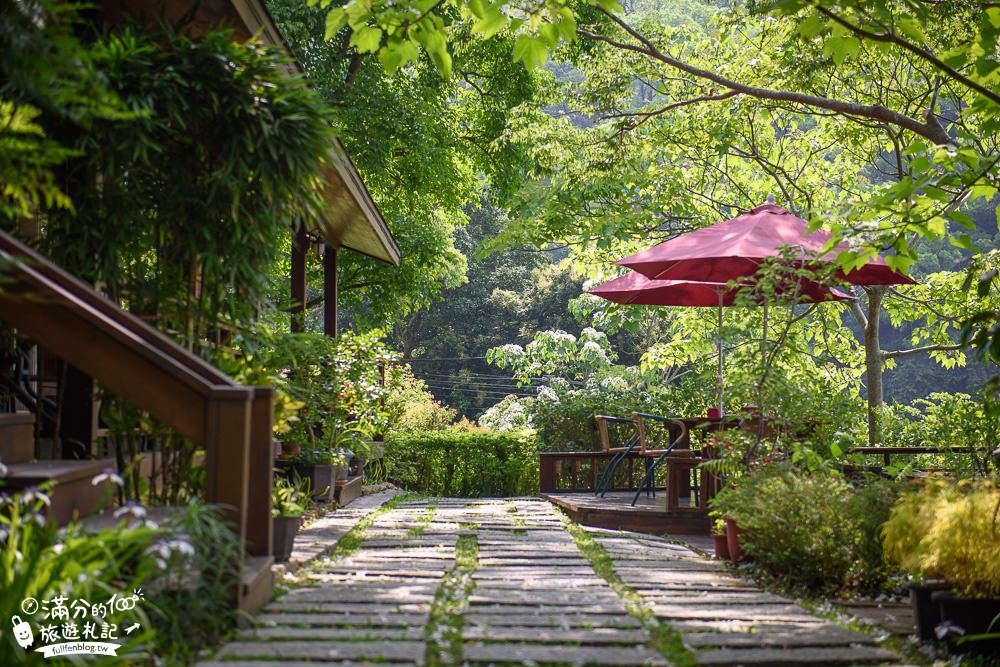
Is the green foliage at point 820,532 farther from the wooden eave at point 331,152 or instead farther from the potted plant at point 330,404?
the potted plant at point 330,404

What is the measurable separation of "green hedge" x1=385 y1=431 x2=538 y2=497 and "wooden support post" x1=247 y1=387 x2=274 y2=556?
364 inches

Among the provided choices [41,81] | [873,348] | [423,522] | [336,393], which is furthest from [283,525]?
[873,348]

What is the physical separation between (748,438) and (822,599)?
1563 mm

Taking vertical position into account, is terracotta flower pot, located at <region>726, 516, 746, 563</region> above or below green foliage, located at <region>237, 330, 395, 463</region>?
below

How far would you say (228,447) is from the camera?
133 inches

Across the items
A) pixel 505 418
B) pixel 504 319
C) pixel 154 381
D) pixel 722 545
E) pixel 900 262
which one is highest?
pixel 504 319

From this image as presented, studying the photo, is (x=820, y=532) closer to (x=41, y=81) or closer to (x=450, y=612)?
(x=450, y=612)

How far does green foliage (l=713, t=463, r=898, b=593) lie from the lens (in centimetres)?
452

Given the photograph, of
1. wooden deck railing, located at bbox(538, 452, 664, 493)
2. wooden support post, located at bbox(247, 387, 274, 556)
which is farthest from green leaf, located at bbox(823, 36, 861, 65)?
wooden deck railing, located at bbox(538, 452, 664, 493)

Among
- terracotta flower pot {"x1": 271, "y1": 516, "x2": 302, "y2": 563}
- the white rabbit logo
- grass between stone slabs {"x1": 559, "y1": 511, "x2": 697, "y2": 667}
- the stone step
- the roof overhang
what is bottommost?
the stone step

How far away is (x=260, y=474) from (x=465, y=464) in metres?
9.54

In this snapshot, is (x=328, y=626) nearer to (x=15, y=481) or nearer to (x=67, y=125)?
(x=15, y=481)

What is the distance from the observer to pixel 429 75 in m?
14.9

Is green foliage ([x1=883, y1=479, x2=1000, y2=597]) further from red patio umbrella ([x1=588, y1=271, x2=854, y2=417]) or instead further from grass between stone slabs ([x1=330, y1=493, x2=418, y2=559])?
red patio umbrella ([x1=588, y1=271, x2=854, y2=417])
